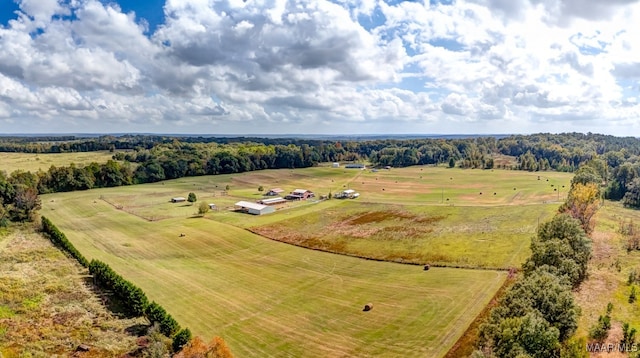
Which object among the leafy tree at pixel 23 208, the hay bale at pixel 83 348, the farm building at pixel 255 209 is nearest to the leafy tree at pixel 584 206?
the farm building at pixel 255 209

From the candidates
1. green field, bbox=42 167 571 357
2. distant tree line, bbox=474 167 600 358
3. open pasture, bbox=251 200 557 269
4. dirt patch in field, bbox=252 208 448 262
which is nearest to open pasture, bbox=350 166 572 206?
green field, bbox=42 167 571 357

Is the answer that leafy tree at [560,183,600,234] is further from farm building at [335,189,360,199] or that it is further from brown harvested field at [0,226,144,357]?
brown harvested field at [0,226,144,357]

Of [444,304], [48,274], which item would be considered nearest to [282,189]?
[48,274]

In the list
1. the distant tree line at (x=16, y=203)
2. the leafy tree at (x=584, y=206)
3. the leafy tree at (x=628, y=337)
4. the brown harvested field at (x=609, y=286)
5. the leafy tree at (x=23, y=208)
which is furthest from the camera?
the leafy tree at (x=23, y=208)

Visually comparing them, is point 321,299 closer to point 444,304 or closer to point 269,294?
point 269,294

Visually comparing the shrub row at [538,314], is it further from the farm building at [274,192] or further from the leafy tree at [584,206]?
the farm building at [274,192]
